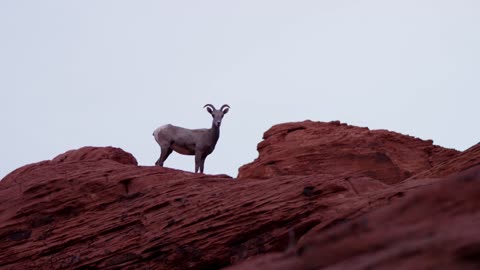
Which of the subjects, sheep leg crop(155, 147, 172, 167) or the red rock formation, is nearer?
the red rock formation

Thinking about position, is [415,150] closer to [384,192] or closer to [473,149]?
[473,149]

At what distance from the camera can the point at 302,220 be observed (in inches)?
707

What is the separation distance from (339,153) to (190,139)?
485cm

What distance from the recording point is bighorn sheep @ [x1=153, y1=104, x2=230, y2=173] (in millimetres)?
26469

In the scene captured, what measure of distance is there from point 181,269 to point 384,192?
16.2 ft

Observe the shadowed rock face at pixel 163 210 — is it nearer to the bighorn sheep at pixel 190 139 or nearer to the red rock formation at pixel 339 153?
the bighorn sheep at pixel 190 139

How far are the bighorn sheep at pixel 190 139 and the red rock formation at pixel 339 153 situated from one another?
5.40 feet

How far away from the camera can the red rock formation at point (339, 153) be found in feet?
86.2

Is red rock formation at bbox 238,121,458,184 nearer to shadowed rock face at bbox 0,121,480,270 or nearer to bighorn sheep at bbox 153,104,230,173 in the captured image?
bighorn sheep at bbox 153,104,230,173

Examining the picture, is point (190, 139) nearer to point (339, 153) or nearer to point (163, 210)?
point (339, 153)

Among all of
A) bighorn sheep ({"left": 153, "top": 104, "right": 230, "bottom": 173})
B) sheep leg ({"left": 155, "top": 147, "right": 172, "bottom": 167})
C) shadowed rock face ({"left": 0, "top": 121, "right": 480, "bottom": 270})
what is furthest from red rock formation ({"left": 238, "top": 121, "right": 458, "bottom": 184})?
shadowed rock face ({"left": 0, "top": 121, "right": 480, "bottom": 270})

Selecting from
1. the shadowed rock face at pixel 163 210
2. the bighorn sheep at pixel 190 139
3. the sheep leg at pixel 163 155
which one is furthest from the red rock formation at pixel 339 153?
the shadowed rock face at pixel 163 210

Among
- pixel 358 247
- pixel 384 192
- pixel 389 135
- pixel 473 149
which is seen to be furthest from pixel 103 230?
pixel 358 247

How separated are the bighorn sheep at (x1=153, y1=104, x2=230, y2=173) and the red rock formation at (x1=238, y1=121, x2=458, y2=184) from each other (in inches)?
64.8
